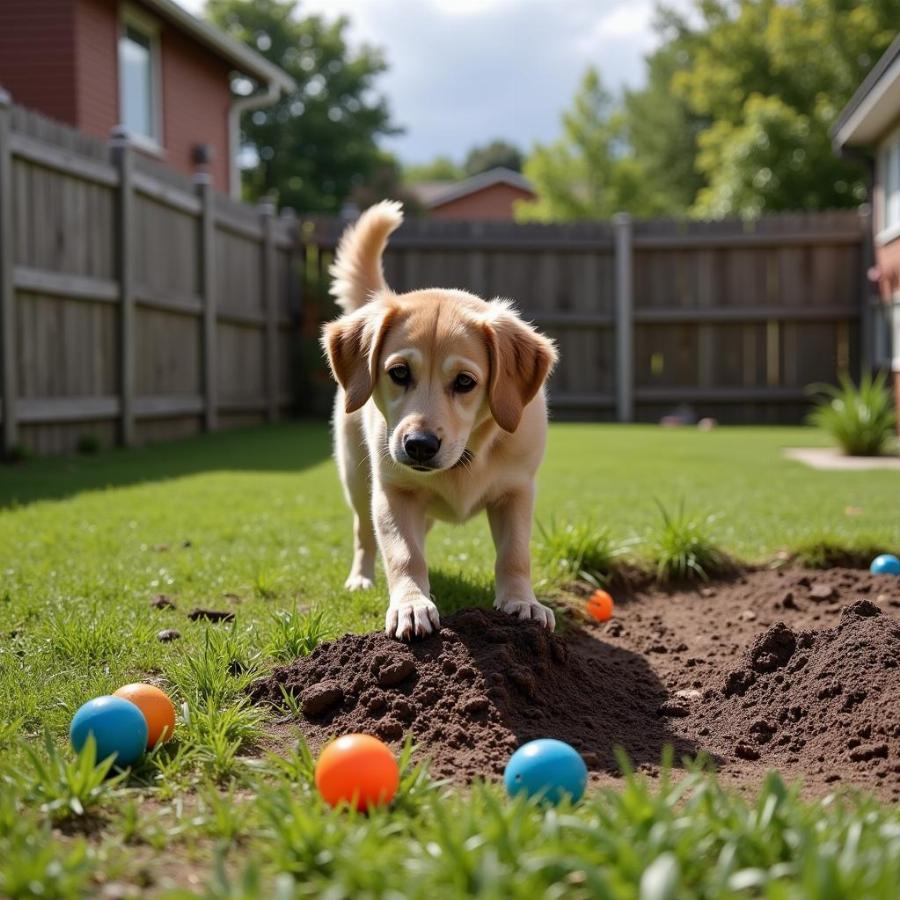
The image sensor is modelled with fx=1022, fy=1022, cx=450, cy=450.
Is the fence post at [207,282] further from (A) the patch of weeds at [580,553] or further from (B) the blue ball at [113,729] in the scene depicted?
(B) the blue ball at [113,729]

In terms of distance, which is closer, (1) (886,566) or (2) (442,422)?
(2) (442,422)

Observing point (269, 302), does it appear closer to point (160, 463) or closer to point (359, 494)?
point (160, 463)

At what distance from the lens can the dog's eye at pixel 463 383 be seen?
3.59 m

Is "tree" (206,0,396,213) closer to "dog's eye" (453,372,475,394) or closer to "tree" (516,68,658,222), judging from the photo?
"tree" (516,68,658,222)

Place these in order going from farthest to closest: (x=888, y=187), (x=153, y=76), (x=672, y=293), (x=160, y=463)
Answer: (x=672, y=293) → (x=153, y=76) → (x=888, y=187) → (x=160, y=463)

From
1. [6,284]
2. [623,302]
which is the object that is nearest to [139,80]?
[6,284]

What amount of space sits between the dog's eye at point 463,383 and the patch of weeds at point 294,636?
0.95 metres

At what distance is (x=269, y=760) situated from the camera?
2619 millimetres

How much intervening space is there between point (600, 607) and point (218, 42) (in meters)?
15.6

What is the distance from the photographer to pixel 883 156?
15750mm

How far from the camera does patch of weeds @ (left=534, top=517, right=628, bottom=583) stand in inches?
197

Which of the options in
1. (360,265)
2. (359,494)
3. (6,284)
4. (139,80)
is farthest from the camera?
(139,80)

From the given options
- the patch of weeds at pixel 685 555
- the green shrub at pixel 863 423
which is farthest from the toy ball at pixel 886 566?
the green shrub at pixel 863 423

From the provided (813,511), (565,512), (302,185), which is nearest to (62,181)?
(565,512)
